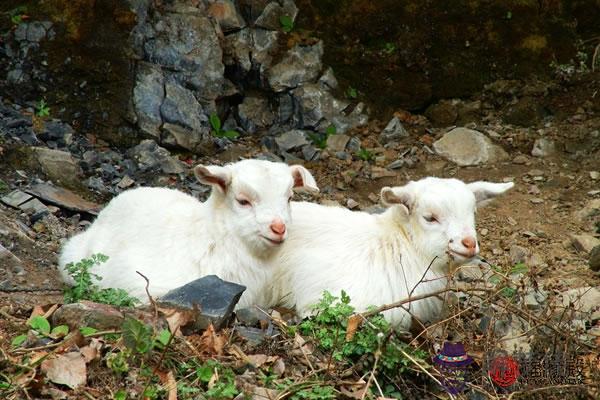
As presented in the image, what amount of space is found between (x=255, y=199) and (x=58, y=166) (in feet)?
13.6

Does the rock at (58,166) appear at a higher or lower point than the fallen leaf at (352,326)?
lower

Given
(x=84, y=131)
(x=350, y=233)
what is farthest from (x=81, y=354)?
(x=84, y=131)

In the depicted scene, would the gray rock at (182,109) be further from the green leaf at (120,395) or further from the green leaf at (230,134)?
the green leaf at (120,395)

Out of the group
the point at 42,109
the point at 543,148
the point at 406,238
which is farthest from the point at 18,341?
the point at 543,148

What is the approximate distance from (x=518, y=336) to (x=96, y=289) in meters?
3.14

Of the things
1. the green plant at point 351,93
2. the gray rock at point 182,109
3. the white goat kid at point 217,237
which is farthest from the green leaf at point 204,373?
the green plant at point 351,93

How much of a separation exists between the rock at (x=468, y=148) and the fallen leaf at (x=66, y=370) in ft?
24.2

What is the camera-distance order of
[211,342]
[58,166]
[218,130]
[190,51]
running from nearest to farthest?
[211,342] < [58,166] < [218,130] < [190,51]

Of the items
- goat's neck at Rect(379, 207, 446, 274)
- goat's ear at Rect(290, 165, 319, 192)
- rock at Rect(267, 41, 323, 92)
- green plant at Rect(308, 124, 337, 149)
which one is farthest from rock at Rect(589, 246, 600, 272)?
rock at Rect(267, 41, 323, 92)

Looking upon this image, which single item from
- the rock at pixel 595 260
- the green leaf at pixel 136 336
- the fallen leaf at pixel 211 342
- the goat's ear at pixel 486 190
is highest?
the goat's ear at pixel 486 190

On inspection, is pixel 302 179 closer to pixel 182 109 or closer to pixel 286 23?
pixel 182 109

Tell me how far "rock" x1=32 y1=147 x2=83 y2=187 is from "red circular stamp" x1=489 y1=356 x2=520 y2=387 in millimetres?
6087

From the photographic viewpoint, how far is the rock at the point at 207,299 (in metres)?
6.52

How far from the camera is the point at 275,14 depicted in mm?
13312
